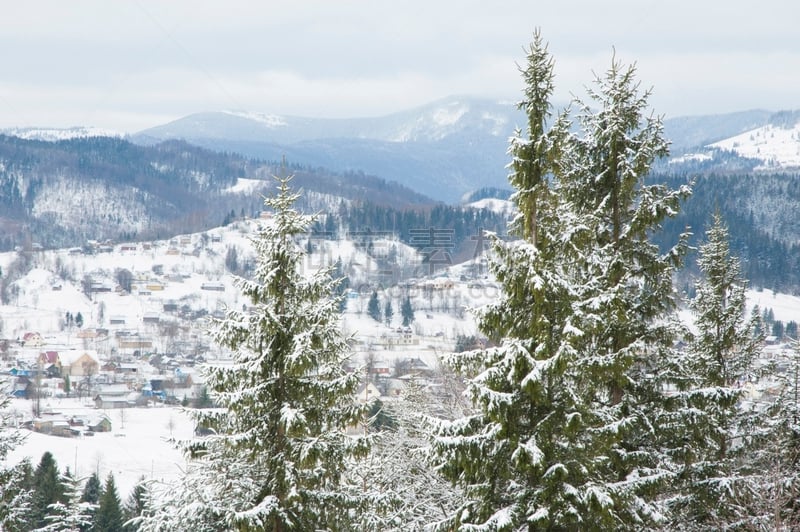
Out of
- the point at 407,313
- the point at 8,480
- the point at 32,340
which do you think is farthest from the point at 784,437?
the point at 32,340

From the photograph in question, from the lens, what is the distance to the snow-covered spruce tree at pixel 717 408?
12656mm

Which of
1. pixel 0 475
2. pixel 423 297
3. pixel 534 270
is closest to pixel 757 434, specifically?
pixel 534 270

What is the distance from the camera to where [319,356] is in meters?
11.8

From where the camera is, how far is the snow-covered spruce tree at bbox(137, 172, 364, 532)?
1144 centimetres

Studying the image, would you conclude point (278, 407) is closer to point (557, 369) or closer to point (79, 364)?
point (557, 369)

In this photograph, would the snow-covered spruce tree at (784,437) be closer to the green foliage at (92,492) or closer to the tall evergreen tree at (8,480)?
the tall evergreen tree at (8,480)

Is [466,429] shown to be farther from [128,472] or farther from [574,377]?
[128,472]

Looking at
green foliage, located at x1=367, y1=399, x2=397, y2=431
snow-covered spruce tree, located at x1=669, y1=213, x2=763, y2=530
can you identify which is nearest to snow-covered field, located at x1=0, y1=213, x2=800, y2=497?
green foliage, located at x1=367, y1=399, x2=397, y2=431

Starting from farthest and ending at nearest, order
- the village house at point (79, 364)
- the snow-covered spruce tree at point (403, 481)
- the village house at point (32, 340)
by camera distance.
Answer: the village house at point (32, 340), the village house at point (79, 364), the snow-covered spruce tree at point (403, 481)

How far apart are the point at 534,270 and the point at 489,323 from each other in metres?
1.10

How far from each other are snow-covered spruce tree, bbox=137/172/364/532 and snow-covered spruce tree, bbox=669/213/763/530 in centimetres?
575

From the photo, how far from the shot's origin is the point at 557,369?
9.89 m

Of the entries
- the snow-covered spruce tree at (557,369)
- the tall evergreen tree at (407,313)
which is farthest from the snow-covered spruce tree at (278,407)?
the tall evergreen tree at (407,313)

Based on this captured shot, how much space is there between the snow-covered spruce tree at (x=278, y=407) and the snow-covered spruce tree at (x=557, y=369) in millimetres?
2108
